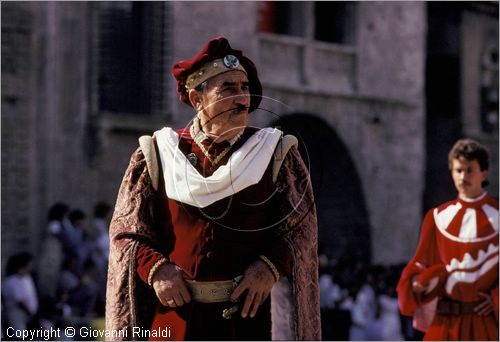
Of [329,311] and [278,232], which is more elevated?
[278,232]

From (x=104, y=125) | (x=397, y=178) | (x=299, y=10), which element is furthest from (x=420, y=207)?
(x=104, y=125)

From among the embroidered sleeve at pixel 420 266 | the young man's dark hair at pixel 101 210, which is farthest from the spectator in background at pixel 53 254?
the embroidered sleeve at pixel 420 266

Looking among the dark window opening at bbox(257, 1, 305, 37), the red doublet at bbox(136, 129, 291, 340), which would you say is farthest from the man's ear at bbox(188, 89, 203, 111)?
the dark window opening at bbox(257, 1, 305, 37)

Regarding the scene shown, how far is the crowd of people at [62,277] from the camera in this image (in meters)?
11.9

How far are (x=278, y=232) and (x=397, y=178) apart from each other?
17269 millimetres

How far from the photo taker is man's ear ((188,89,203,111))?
5887 mm

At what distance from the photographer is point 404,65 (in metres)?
23.1

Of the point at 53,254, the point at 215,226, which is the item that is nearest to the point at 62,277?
the point at 53,254

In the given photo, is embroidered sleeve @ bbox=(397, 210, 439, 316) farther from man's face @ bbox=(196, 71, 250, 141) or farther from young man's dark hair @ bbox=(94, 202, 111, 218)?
young man's dark hair @ bbox=(94, 202, 111, 218)

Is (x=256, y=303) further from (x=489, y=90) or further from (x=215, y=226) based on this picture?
(x=489, y=90)

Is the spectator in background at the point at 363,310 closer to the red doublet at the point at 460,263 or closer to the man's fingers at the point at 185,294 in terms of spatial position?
the red doublet at the point at 460,263

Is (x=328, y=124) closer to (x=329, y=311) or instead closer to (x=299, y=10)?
(x=299, y=10)

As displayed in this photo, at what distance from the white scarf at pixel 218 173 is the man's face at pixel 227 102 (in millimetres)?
110

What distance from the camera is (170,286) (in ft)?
18.4
